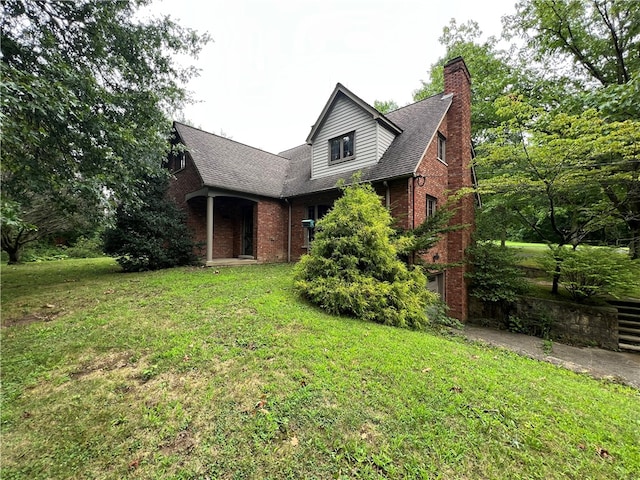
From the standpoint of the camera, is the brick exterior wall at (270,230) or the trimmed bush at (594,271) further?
the brick exterior wall at (270,230)

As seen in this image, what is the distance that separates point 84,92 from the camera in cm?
586

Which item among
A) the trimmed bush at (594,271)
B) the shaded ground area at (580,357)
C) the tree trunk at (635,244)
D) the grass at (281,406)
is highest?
the tree trunk at (635,244)

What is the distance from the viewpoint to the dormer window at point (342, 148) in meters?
10.7

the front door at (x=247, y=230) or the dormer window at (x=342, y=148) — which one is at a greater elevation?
the dormer window at (x=342, y=148)

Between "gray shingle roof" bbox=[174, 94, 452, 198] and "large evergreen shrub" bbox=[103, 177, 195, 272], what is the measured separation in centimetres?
197

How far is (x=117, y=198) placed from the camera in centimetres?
771

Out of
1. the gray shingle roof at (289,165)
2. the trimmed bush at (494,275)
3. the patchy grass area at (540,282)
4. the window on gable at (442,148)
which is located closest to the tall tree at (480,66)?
the gray shingle roof at (289,165)

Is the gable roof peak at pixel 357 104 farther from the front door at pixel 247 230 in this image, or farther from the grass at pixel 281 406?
the grass at pixel 281 406

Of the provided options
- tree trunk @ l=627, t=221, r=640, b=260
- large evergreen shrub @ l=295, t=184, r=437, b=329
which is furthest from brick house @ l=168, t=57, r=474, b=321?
tree trunk @ l=627, t=221, r=640, b=260

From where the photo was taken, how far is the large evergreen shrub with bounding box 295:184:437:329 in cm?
552

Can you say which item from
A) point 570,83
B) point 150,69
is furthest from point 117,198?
point 570,83

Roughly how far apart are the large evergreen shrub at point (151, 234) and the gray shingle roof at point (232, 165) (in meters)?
1.90

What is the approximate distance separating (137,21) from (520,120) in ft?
41.5

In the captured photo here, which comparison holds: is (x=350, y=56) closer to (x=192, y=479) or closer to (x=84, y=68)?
(x=84, y=68)
